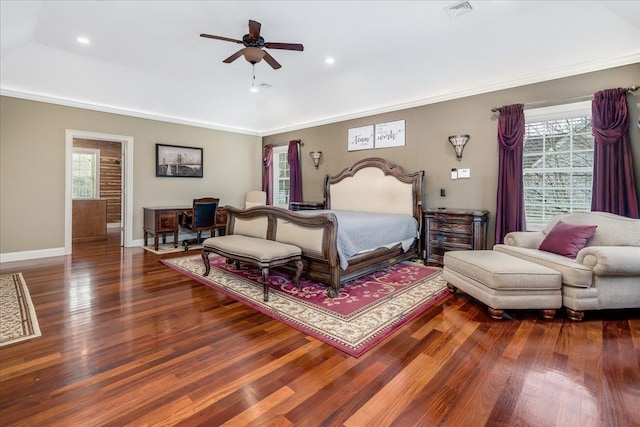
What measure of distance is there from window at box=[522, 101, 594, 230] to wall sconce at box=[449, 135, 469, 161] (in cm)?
79

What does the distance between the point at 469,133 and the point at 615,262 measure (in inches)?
105

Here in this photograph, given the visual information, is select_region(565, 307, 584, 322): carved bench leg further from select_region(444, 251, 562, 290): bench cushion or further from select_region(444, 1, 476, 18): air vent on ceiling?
select_region(444, 1, 476, 18): air vent on ceiling

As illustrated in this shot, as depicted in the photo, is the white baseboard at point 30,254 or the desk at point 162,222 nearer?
the white baseboard at point 30,254

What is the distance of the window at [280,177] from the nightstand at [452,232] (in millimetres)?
4028

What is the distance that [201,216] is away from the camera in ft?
19.8

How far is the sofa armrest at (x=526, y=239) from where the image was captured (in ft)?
12.1

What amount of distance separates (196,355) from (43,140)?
17.4 ft

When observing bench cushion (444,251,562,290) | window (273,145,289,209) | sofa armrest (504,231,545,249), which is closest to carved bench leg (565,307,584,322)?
bench cushion (444,251,562,290)

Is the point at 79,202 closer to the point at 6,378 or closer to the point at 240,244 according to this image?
the point at 240,244

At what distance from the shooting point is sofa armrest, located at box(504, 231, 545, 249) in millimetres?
3686

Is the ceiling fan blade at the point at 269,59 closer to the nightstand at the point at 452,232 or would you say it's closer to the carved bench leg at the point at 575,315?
the nightstand at the point at 452,232

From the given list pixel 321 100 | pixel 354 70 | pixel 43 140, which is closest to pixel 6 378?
pixel 43 140

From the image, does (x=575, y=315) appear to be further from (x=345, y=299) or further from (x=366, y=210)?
(x=366, y=210)

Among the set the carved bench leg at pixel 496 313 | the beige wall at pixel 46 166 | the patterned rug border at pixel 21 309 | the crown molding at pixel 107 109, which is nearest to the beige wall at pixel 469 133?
the carved bench leg at pixel 496 313
